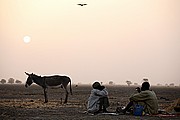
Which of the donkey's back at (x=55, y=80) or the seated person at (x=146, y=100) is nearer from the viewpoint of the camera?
the seated person at (x=146, y=100)

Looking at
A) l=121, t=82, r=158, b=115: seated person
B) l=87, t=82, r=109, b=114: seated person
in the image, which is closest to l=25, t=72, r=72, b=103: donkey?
l=87, t=82, r=109, b=114: seated person

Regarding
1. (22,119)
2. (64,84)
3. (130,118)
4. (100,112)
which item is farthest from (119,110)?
(64,84)

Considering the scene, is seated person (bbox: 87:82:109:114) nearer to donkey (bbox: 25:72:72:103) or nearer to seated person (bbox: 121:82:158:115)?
seated person (bbox: 121:82:158:115)

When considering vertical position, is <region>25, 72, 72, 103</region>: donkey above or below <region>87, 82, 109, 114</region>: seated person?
above

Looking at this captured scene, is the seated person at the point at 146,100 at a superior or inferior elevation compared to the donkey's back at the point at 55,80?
inferior

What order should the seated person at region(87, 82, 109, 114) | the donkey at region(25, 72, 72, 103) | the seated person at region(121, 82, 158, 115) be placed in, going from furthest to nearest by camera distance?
the donkey at region(25, 72, 72, 103) → the seated person at region(87, 82, 109, 114) → the seated person at region(121, 82, 158, 115)

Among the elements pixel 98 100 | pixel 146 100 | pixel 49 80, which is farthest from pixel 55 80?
pixel 146 100

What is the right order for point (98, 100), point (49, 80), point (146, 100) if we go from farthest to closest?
point (49, 80) < point (98, 100) < point (146, 100)

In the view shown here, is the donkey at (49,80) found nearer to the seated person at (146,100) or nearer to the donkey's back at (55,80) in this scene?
the donkey's back at (55,80)

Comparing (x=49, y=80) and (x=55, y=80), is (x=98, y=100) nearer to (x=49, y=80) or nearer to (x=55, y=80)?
(x=55, y=80)

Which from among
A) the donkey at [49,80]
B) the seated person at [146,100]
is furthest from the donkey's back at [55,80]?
the seated person at [146,100]

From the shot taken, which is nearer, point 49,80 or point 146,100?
point 146,100

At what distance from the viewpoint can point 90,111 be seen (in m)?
22.1

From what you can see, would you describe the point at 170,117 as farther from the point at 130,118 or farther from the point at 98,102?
the point at 98,102
